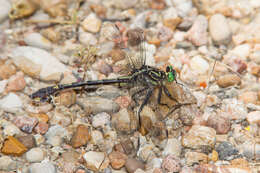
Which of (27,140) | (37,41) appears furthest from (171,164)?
(37,41)

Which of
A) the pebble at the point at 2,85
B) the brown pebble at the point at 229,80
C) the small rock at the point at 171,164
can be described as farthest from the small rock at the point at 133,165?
the pebble at the point at 2,85

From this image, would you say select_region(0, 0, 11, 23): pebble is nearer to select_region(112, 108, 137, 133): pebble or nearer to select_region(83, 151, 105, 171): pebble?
select_region(112, 108, 137, 133): pebble

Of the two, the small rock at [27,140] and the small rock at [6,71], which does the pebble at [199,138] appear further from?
the small rock at [6,71]

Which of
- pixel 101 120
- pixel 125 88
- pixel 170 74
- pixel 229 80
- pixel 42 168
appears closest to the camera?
pixel 42 168

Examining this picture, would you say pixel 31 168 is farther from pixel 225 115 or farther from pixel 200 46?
pixel 200 46

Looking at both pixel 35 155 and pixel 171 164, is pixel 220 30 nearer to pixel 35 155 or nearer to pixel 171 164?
pixel 171 164

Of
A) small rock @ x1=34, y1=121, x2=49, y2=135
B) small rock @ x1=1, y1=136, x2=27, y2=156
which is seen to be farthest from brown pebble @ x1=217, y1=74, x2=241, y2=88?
small rock @ x1=1, y1=136, x2=27, y2=156

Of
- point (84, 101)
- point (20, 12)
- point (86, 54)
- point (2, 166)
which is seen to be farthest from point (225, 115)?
point (20, 12)
